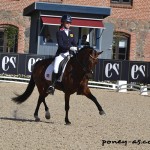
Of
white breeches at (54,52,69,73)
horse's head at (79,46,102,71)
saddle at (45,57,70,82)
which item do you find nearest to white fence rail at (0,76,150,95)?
saddle at (45,57,70,82)

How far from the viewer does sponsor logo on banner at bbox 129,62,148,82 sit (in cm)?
2789

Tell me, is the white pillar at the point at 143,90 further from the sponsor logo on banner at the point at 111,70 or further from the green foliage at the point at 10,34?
the green foliage at the point at 10,34

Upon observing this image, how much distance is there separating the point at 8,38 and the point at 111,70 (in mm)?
11383

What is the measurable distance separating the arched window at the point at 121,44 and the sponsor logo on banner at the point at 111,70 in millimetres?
11090

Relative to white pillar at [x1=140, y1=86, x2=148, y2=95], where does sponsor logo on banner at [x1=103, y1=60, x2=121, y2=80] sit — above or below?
above

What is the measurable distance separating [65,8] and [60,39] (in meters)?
17.5

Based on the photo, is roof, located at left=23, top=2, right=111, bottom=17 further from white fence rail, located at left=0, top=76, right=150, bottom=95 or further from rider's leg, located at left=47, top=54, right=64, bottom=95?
rider's leg, located at left=47, top=54, right=64, bottom=95

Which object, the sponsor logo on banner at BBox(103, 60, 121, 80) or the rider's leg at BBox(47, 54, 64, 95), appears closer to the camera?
the rider's leg at BBox(47, 54, 64, 95)

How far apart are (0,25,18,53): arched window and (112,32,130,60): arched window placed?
6529 mm

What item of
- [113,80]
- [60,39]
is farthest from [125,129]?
[113,80]

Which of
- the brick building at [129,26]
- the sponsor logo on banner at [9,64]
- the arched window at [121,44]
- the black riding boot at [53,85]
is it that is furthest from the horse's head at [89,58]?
the arched window at [121,44]

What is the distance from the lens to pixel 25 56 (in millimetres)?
27594

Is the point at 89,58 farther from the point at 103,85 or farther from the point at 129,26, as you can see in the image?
the point at 129,26

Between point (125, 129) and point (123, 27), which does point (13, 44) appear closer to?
point (123, 27)
